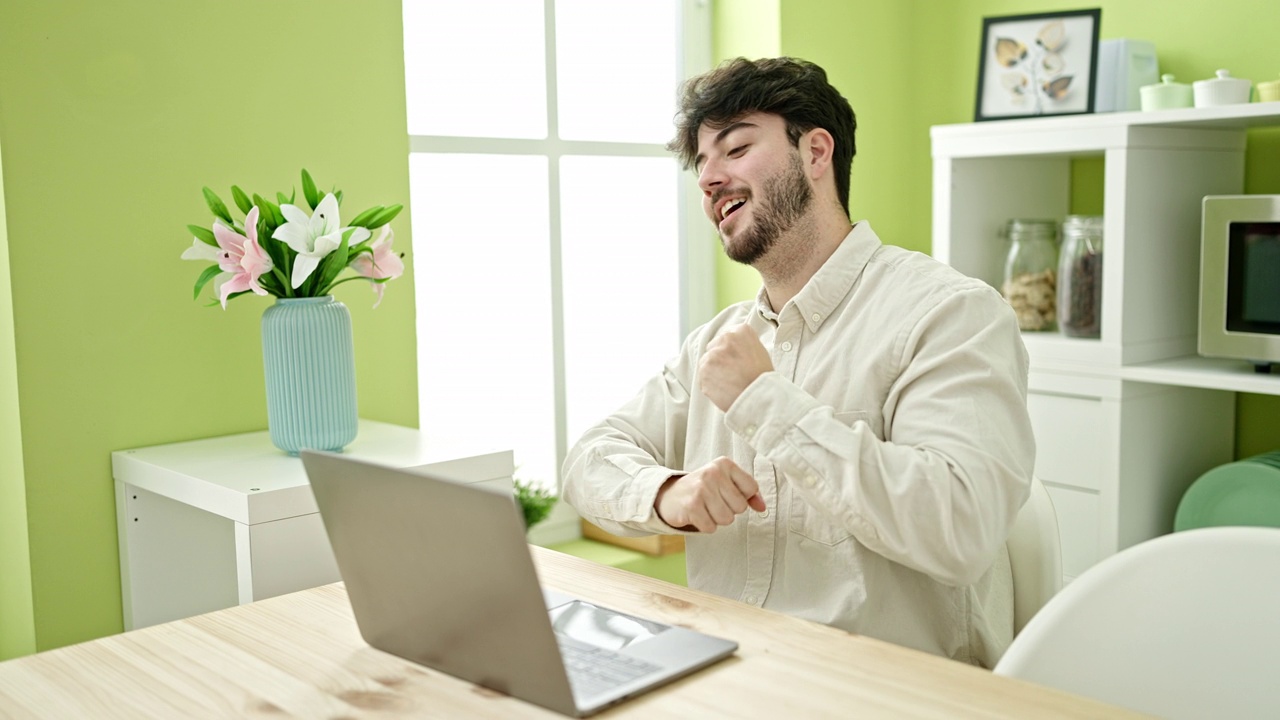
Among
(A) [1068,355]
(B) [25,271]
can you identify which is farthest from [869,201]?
(B) [25,271]

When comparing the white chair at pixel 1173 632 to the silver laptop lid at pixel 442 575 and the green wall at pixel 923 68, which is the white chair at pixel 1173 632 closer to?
the silver laptop lid at pixel 442 575

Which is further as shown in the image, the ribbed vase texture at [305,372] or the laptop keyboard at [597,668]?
the ribbed vase texture at [305,372]

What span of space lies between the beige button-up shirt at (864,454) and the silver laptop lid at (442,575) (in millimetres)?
426

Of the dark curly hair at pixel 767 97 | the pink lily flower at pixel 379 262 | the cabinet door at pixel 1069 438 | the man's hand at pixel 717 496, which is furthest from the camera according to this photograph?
the cabinet door at pixel 1069 438

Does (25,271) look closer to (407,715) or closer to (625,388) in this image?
(407,715)

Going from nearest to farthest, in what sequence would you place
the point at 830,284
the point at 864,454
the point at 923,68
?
the point at 864,454 → the point at 830,284 → the point at 923,68

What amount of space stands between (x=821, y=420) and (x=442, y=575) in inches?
18.5

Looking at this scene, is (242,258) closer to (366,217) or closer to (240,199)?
(240,199)

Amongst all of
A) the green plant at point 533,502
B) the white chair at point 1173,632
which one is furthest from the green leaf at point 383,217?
the white chair at point 1173,632

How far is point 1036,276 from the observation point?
272cm

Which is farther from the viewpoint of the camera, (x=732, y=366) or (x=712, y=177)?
(x=712, y=177)

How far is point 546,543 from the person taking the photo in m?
2.71

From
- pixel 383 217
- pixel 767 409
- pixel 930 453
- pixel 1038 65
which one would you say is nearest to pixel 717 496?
pixel 767 409

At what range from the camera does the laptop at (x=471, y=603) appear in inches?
35.5
